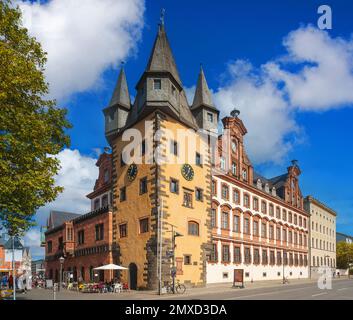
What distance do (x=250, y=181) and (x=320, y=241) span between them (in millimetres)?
35071

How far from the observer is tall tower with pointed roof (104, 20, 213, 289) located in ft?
115

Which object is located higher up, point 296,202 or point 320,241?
point 296,202

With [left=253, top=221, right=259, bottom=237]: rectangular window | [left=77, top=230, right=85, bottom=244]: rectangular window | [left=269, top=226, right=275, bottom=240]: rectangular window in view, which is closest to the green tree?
[left=77, top=230, right=85, bottom=244]: rectangular window

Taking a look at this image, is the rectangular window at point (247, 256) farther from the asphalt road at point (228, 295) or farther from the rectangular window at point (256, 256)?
the asphalt road at point (228, 295)

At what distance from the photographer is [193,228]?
38.8m

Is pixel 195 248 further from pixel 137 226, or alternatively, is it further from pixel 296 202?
pixel 296 202

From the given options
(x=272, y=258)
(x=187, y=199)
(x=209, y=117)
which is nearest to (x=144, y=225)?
(x=187, y=199)

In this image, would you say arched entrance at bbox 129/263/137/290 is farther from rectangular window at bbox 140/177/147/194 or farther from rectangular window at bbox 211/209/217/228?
rectangular window at bbox 211/209/217/228

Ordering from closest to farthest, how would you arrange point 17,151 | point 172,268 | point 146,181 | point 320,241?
point 17,151
point 172,268
point 146,181
point 320,241

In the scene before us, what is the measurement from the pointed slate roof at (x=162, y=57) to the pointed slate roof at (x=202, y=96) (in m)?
3.53

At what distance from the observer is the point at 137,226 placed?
3712 cm

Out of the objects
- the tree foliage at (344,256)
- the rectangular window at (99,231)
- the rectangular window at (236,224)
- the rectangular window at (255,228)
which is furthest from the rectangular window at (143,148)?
the tree foliage at (344,256)

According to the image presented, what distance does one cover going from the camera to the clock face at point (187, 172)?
38.3m
